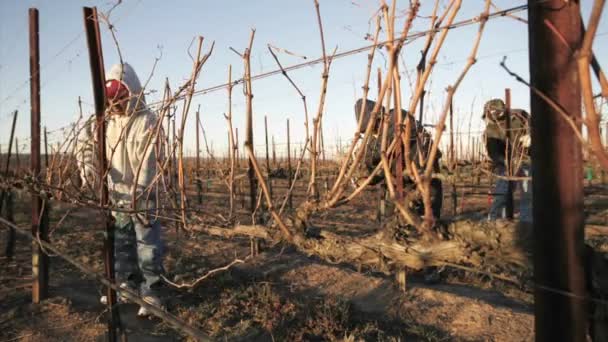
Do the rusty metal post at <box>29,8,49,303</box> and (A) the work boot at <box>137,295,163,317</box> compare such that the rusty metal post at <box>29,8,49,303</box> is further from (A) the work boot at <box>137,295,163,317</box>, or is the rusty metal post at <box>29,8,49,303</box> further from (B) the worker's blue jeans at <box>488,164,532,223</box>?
(B) the worker's blue jeans at <box>488,164,532,223</box>

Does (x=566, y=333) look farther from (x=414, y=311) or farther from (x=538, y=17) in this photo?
(x=414, y=311)

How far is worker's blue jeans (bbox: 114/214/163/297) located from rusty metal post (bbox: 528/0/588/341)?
2.54 meters

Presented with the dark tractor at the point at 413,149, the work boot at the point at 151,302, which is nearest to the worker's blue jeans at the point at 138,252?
the work boot at the point at 151,302

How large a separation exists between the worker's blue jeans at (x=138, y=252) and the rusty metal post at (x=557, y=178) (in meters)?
2.54

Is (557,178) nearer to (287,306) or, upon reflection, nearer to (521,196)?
(287,306)

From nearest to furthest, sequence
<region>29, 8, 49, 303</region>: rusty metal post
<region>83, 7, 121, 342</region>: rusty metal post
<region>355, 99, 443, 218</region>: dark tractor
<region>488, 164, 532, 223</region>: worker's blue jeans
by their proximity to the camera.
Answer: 1. <region>355, 99, 443, 218</region>: dark tractor
2. <region>83, 7, 121, 342</region>: rusty metal post
3. <region>29, 8, 49, 303</region>: rusty metal post
4. <region>488, 164, 532, 223</region>: worker's blue jeans

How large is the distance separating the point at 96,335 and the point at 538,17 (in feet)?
10.0

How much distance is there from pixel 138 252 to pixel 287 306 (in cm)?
120

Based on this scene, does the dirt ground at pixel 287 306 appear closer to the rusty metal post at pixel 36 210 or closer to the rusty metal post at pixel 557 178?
the rusty metal post at pixel 36 210

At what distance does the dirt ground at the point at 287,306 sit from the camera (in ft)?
8.89

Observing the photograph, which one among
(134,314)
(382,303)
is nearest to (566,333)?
(382,303)

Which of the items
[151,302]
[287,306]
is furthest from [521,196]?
[151,302]

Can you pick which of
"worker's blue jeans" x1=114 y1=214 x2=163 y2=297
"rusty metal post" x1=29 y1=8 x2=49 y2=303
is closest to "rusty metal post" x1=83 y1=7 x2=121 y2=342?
"worker's blue jeans" x1=114 y1=214 x2=163 y2=297

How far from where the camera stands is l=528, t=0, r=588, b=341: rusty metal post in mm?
773
